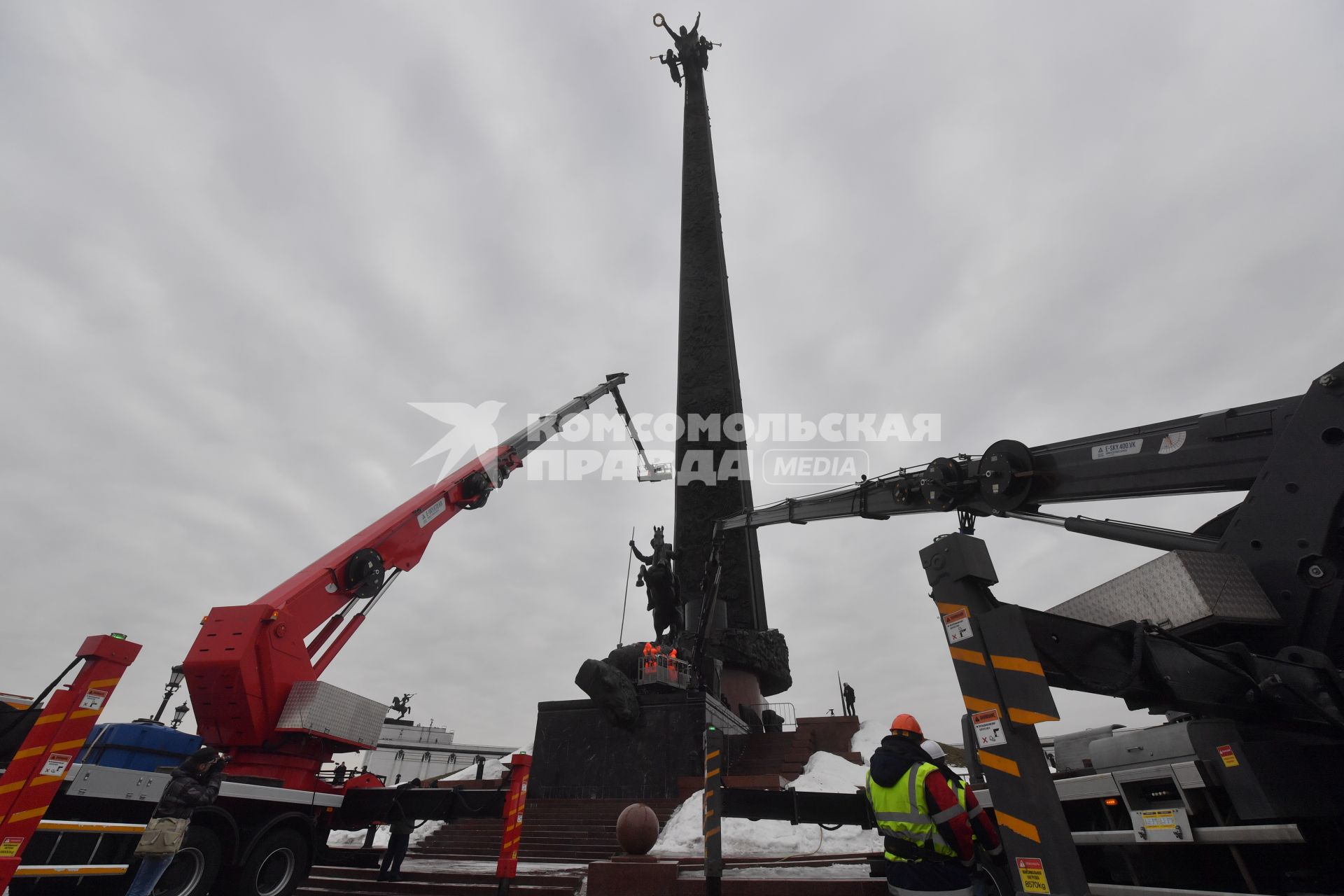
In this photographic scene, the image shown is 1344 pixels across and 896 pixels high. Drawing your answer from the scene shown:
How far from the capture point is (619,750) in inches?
551

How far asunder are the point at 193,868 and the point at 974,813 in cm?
690

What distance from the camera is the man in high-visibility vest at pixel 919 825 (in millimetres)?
3938

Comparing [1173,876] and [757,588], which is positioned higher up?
[757,588]

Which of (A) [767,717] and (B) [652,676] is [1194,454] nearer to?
(B) [652,676]

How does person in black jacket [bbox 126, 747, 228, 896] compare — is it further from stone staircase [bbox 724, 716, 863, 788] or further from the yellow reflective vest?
stone staircase [bbox 724, 716, 863, 788]

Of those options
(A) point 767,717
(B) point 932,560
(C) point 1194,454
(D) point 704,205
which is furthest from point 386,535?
(D) point 704,205

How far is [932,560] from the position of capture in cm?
388

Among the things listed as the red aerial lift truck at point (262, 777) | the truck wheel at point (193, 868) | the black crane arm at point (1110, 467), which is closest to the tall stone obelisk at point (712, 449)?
the black crane arm at point (1110, 467)

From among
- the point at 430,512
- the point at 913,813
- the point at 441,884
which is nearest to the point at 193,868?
the point at 441,884

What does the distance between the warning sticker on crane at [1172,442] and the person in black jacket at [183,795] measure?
900cm

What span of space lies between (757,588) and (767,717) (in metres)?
5.02

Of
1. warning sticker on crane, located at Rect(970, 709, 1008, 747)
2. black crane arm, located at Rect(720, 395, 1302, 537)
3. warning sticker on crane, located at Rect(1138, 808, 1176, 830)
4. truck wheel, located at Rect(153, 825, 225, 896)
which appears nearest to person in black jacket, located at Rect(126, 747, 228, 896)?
truck wheel, located at Rect(153, 825, 225, 896)

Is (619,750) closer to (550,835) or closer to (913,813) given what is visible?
(550,835)

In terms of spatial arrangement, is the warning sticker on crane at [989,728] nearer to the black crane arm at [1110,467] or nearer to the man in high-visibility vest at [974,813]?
the man in high-visibility vest at [974,813]
